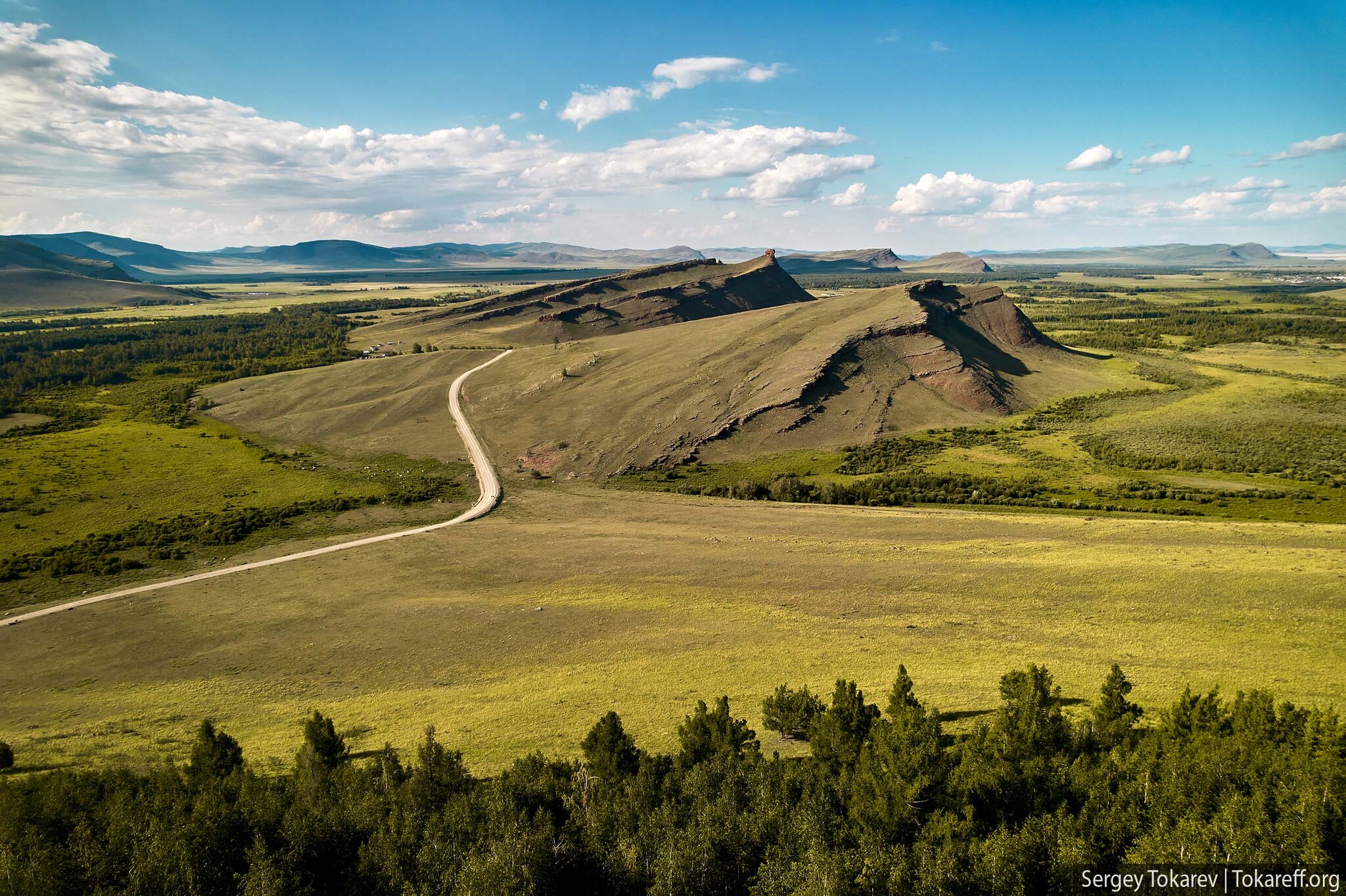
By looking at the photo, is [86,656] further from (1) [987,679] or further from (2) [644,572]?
(1) [987,679]

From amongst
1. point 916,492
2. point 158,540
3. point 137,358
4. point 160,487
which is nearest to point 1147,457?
point 916,492

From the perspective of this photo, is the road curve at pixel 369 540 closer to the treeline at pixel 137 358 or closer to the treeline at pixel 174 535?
the treeline at pixel 174 535

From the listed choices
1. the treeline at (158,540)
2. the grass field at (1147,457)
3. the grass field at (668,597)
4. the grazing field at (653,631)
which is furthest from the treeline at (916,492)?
the treeline at (158,540)

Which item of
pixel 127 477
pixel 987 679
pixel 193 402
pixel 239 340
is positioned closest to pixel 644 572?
pixel 987 679

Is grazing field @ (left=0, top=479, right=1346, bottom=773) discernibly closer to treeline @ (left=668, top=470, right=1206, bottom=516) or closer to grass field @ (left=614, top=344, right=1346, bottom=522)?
treeline @ (left=668, top=470, right=1206, bottom=516)

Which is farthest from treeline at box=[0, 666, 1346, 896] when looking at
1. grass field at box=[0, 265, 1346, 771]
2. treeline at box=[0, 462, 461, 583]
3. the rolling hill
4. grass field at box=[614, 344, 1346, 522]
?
the rolling hill
